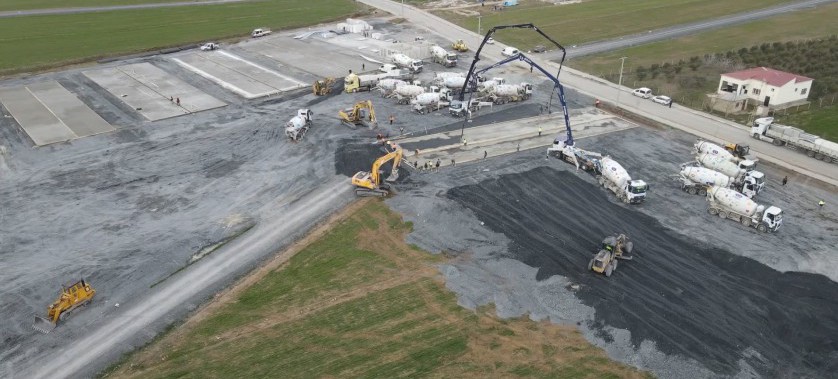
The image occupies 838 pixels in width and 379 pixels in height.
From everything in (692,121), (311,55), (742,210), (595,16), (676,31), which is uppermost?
(595,16)

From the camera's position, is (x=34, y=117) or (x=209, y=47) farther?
(x=209, y=47)

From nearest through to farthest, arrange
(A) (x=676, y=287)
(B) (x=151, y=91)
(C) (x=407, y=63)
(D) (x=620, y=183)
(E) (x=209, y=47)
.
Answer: (A) (x=676, y=287) → (D) (x=620, y=183) → (B) (x=151, y=91) → (C) (x=407, y=63) → (E) (x=209, y=47)

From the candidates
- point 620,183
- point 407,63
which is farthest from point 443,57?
point 620,183

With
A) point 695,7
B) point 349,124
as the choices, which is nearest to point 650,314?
point 349,124

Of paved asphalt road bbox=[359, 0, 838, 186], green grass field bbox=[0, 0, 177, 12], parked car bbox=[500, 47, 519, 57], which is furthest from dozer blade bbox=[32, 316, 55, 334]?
green grass field bbox=[0, 0, 177, 12]

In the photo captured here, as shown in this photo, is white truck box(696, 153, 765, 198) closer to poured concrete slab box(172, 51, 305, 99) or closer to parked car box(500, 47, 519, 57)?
parked car box(500, 47, 519, 57)

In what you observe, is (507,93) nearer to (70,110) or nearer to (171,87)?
(171,87)
